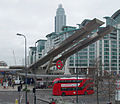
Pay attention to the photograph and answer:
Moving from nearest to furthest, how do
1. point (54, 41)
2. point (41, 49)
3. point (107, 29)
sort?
1. point (107, 29)
2. point (54, 41)
3. point (41, 49)

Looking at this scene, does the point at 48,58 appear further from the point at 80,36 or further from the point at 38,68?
the point at 80,36

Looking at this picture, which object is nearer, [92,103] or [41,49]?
[92,103]

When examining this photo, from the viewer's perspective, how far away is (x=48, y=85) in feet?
194

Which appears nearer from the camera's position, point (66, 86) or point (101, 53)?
point (66, 86)

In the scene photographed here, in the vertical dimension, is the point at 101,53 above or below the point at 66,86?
above

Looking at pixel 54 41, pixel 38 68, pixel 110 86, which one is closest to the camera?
pixel 110 86

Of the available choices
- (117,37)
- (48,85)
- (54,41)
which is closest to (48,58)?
(48,85)

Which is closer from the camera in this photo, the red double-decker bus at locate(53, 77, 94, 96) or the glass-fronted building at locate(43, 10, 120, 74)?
the red double-decker bus at locate(53, 77, 94, 96)

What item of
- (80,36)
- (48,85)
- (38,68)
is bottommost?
(48,85)

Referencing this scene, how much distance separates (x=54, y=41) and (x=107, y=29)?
92574 millimetres

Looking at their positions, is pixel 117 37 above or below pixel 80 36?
above

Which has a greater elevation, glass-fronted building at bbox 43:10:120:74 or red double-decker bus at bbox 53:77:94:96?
glass-fronted building at bbox 43:10:120:74

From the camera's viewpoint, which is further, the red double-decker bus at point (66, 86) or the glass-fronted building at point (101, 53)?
the glass-fronted building at point (101, 53)

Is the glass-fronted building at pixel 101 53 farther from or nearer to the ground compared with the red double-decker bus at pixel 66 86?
farther from the ground
